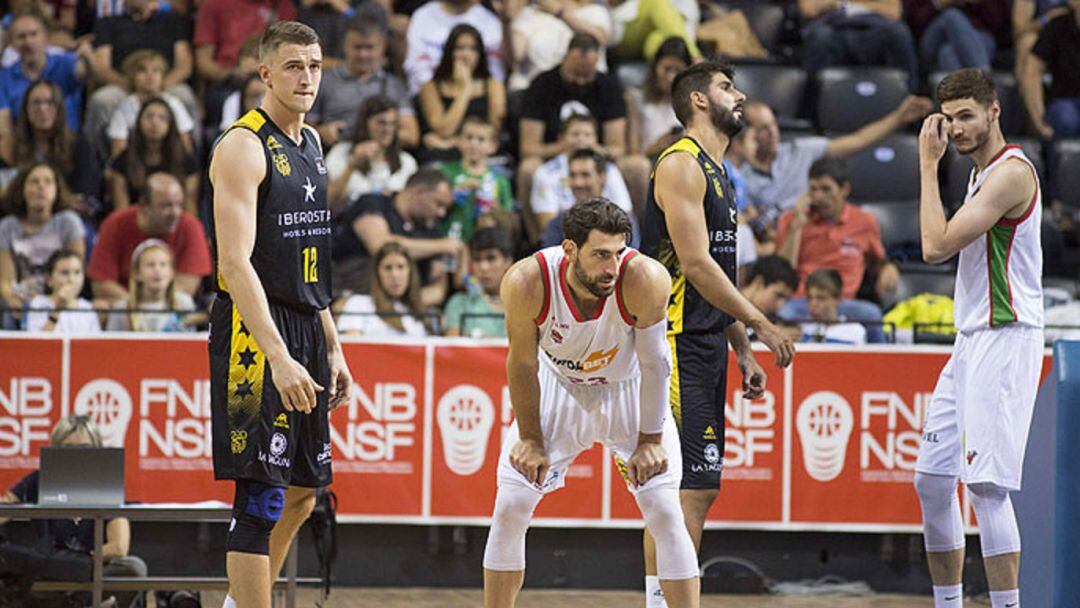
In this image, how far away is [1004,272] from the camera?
6.74 metres

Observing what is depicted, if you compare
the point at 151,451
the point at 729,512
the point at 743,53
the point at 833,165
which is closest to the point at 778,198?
the point at 833,165

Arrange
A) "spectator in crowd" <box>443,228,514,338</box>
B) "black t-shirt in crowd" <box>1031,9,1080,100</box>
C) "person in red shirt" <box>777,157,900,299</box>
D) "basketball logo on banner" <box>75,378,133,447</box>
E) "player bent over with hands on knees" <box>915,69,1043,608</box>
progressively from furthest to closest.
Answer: "black t-shirt in crowd" <box>1031,9,1080,100</box> < "person in red shirt" <box>777,157,900,299</box> < "spectator in crowd" <box>443,228,514,338</box> < "basketball logo on banner" <box>75,378,133,447</box> < "player bent over with hands on knees" <box>915,69,1043,608</box>

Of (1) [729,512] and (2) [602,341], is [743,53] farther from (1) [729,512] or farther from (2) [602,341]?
(2) [602,341]

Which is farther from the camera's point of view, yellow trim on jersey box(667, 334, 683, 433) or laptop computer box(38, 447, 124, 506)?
laptop computer box(38, 447, 124, 506)

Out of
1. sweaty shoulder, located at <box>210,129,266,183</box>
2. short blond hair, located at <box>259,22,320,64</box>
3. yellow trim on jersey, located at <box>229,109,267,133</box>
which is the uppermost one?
short blond hair, located at <box>259,22,320,64</box>

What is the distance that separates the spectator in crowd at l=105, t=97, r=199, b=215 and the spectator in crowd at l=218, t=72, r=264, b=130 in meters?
0.39

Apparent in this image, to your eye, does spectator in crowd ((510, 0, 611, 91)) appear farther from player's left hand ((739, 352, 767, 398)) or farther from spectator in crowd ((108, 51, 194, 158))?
player's left hand ((739, 352, 767, 398))

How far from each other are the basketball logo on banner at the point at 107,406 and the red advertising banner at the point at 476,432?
1cm

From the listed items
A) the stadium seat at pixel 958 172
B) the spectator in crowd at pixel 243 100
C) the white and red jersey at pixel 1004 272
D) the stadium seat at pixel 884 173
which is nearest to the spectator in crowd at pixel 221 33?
the spectator in crowd at pixel 243 100

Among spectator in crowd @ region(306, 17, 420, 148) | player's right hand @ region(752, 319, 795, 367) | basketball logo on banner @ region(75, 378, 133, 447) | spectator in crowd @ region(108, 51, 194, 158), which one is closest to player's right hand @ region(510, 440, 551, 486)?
player's right hand @ region(752, 319, 795, 367)

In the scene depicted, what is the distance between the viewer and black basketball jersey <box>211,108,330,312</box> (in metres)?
5.90

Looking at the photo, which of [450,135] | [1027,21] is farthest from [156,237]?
[1027,21]

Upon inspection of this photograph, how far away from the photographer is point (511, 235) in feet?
34.9

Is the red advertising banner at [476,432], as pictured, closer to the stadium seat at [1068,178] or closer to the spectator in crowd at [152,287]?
A: the spectator in crowd at [152,287]
